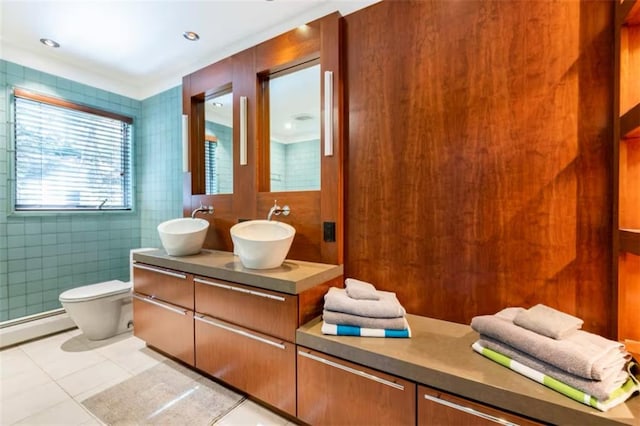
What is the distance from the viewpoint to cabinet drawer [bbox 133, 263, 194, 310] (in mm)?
1927

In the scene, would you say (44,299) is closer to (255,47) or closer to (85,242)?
(85,242)

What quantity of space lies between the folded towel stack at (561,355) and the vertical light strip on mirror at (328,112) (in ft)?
4.08

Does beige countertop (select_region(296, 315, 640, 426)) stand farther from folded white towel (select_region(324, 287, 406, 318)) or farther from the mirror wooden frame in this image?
the mirror wooden frame

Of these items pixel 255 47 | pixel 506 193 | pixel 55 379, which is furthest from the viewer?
pixel 255 47

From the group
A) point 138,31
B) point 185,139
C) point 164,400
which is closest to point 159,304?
point 164,400

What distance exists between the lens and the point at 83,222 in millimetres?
2832

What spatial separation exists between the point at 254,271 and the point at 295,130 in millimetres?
1067

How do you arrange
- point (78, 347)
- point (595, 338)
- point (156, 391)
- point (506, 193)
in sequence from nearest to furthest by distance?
1. point (595, 338)
2. point (506, 193)
3. point (156, 391)
4. point (78, 347)

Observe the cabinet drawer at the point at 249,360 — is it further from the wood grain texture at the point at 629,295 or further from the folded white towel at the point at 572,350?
the wood grain texture at the point at 629,295

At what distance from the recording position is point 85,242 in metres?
2.85

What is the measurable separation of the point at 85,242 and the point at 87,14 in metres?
2.04

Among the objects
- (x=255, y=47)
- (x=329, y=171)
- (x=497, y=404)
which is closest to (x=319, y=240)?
(x=329, y=171)

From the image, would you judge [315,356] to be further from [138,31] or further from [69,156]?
[69,156]

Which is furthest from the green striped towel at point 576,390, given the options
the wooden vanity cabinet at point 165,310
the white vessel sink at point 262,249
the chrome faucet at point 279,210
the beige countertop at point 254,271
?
the wooden vanity cabinet at point 165,310
